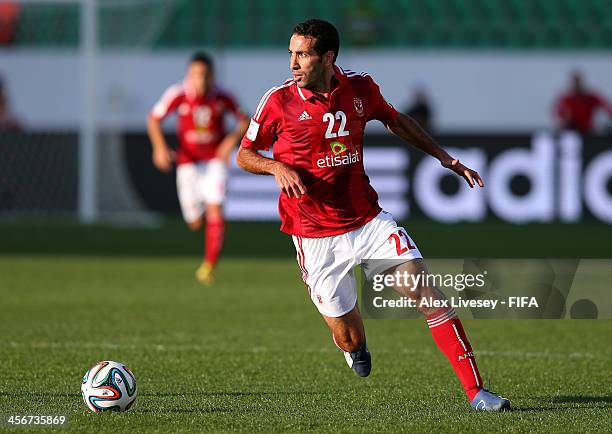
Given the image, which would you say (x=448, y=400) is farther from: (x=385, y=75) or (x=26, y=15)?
(x=385, y=75)

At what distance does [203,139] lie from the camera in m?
14.4

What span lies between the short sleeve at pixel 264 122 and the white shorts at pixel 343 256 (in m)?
0.63

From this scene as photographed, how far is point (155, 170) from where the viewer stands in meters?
19.9

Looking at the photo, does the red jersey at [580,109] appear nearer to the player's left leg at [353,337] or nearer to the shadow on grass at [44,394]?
the player's left leg at [353,337]

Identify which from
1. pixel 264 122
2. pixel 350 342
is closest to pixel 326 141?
pixel 264 122

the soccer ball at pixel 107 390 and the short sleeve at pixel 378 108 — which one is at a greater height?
the short sleeve at pixel 378 108

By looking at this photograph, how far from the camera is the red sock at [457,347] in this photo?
6305mm

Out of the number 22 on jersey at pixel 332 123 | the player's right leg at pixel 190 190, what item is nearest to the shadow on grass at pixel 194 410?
the number 22 on jersey at pixel 332 123

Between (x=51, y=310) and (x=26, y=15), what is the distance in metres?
10.7

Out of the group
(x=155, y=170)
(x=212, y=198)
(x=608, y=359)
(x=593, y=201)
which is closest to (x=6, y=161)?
(x=155, y=170)

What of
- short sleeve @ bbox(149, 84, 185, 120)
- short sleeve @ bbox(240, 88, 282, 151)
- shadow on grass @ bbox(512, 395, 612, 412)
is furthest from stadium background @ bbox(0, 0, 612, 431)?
short sleeve @ bbox(149, 84, 185, 120)

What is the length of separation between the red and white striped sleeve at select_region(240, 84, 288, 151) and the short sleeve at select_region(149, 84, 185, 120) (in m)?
7.21

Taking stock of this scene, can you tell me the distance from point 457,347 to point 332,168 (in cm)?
120

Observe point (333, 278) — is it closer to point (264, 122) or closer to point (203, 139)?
point (264, 122)
